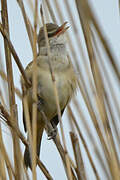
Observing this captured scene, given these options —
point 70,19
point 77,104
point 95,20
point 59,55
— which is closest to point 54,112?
A: point 59,55

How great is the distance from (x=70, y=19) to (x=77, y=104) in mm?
366

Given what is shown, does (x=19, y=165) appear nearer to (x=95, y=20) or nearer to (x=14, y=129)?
(x=14, y=129)

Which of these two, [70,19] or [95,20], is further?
[70,19]

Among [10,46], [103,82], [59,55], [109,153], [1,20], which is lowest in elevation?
[109,153]

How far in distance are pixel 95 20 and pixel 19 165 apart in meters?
0.56

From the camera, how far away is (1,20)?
113 cm

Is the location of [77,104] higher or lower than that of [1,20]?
lower

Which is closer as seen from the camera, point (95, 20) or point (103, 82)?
point (95, 20)

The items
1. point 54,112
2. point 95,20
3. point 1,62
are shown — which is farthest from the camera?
point 54,112

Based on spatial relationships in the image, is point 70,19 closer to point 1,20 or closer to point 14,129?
point 1,20

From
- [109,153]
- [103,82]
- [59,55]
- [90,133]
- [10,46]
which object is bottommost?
[109,153]

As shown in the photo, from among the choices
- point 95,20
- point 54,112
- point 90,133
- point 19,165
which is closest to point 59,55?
point 54,112

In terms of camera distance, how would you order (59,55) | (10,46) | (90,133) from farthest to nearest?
(59,55)
(90,133)
(10,46)

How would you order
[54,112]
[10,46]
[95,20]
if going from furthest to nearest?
1. [54,112]
2. [10,46]
3. [95,20]
